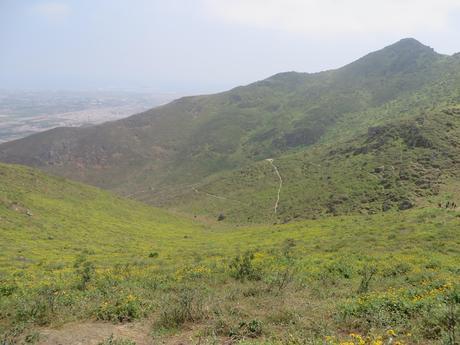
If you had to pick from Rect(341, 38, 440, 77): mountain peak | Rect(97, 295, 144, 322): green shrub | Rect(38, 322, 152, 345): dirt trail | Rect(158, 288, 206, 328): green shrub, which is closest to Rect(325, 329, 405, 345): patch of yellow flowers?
Rect(158, 288, 206, 328): green shrub

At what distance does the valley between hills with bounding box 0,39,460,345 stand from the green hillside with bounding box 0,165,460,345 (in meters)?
0.08

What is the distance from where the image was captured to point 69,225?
37.8 m

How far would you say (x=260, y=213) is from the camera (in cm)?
5922

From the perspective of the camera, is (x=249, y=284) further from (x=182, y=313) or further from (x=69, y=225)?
(x=69, y=225)

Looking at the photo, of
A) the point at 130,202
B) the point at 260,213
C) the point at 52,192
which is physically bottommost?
the point at 260,213

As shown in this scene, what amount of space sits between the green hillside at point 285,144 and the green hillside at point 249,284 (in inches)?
748

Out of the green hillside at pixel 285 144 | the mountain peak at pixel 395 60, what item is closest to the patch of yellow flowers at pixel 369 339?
the green hillside at pixel 285 144

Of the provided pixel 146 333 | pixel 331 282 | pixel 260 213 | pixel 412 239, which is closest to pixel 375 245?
pixel 412 239

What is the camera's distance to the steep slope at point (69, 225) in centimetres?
2784

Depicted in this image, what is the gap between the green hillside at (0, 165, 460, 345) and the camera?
9.26 m

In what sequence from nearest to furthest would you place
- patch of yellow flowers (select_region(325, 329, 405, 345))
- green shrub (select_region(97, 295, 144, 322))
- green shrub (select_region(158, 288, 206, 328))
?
1. patch of yellow flowers (select_region(325, 329, 405, 345))
2. green shrub (select_region(158, 288, 206, 328))
3. green shrub (select_region(97, 295, 144, 322))

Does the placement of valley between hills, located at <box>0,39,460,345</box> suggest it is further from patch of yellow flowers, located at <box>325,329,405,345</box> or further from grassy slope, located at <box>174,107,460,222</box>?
grassy slope, located at <box>174,107,460,222</box>

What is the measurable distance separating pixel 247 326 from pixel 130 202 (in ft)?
176

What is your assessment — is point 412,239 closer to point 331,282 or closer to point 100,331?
point 331,282
